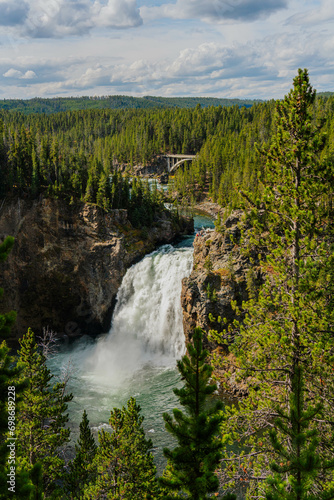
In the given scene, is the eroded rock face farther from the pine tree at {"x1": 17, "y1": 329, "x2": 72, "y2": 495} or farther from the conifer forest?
the pine tree at {"x1": 17, "y1": 329, "x2": 72, "y2": 495}

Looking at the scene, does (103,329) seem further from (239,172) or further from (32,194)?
(239,172)

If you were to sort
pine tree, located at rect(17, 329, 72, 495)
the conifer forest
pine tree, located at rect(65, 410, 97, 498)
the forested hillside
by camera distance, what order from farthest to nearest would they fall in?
the forested hillside, pine tree, located at rect(65, 410, 97, 498), pine tree, located at rect(17, 329, 72, 495), the conifer forest

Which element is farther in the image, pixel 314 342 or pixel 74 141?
pixel 74 141

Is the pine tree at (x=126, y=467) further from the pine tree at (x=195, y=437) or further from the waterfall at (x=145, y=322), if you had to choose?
the waterfall at (x=145, y=322)

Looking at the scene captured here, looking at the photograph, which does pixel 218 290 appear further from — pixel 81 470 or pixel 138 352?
pixel 81 470

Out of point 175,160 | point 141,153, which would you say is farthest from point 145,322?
point 141,153

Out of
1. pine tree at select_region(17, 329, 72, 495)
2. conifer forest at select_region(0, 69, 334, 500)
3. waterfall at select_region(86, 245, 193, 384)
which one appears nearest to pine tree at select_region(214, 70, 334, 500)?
conifer forest at select_region(0, 69, 334, 500)

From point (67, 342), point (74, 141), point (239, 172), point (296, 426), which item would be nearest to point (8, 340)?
point (67, 342)
